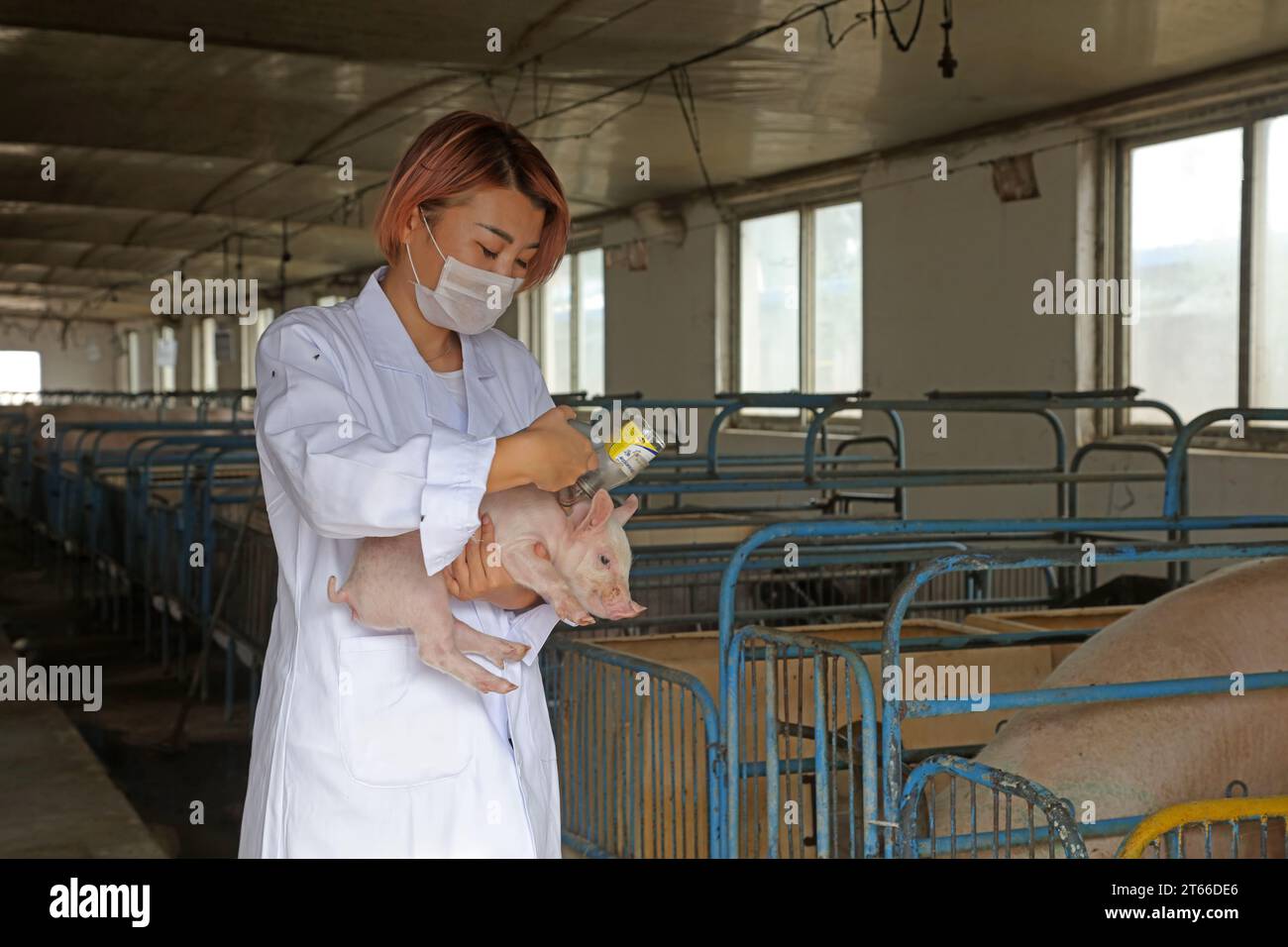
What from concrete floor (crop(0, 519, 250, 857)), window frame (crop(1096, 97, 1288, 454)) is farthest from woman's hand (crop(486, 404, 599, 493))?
window frame (crop(1096, 97, 1288, 454))

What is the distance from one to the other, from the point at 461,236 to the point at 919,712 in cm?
114

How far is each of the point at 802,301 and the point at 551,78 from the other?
11.6 ft

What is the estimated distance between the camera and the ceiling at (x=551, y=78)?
5.88 meters

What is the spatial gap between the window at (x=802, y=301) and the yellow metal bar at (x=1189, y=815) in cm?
770

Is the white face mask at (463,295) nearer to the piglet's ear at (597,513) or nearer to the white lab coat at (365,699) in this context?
the white lab coat at (365,699)

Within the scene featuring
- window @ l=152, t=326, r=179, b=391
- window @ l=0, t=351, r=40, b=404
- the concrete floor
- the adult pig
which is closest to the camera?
the adult pig

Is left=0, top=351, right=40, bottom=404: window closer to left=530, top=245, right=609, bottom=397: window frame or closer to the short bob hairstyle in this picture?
left=530, top=245, right=609, bottom=397: window frame

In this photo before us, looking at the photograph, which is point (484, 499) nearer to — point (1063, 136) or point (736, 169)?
point (1063, 136)

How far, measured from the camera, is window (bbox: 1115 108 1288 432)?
21.5 feet

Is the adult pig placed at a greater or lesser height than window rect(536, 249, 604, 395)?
lesser

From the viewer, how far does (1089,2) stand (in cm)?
559

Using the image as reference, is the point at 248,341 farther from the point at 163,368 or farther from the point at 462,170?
the point at 462,170

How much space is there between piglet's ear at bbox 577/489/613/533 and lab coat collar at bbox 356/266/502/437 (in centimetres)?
23

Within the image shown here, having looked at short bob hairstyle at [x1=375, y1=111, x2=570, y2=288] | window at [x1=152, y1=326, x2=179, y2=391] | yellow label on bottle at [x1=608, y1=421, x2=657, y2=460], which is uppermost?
window at [x1=152, y1=326, x2=179, y2=391]
